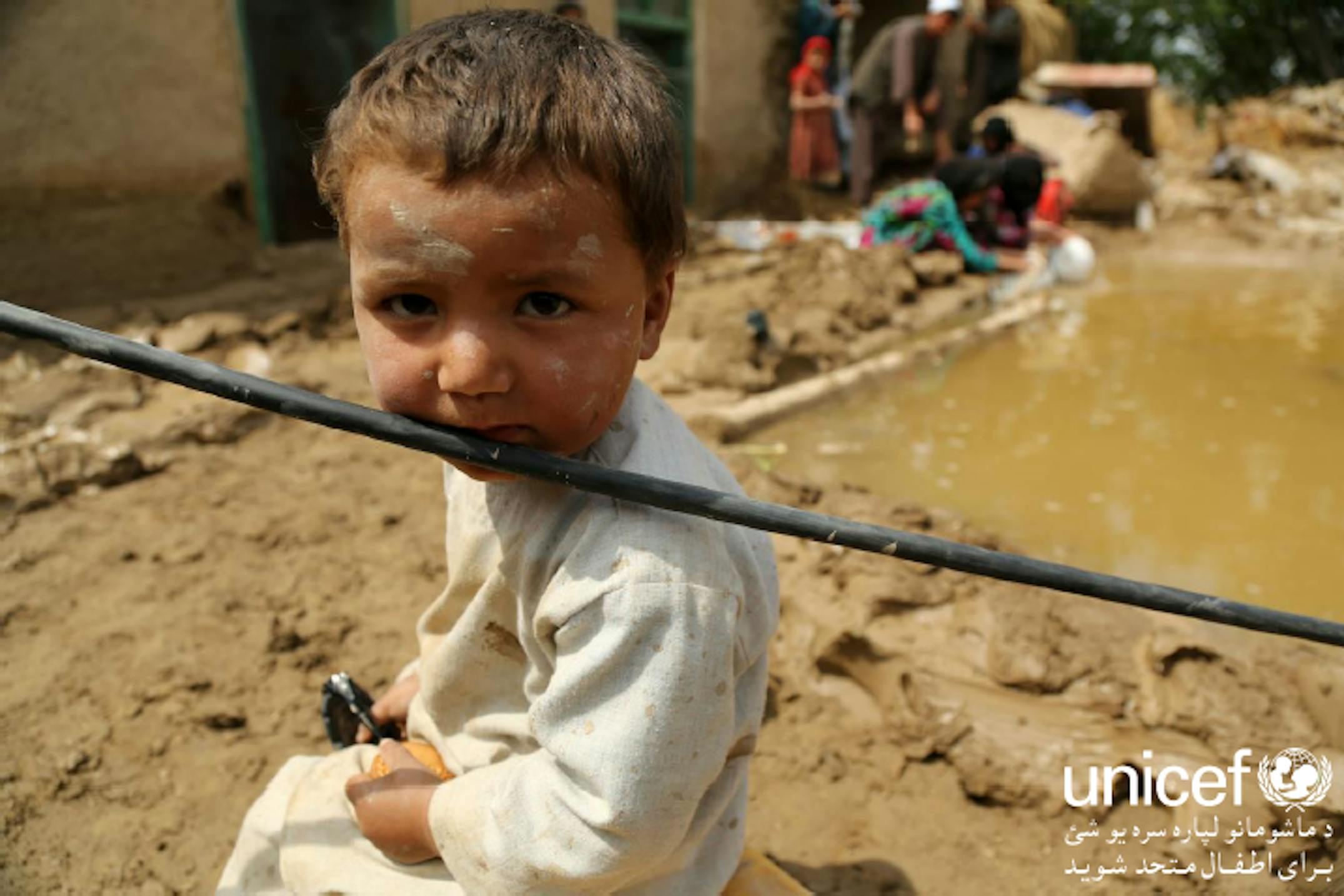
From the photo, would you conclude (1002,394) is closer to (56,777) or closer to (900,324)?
(900,324)

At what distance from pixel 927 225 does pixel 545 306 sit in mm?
6540

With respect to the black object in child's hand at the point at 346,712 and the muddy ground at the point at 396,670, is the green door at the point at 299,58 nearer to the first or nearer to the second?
the muddy ground at the point at 396,670

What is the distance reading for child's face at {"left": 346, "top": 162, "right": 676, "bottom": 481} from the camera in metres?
0.99

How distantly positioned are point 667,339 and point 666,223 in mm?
3583

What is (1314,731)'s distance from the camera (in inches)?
80.3

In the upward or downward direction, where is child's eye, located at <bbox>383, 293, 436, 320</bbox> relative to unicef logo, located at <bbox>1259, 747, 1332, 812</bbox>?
upward

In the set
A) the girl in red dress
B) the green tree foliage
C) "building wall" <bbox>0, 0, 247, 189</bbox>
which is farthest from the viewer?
the green tree foliage

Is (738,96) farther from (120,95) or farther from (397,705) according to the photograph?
(397,705)

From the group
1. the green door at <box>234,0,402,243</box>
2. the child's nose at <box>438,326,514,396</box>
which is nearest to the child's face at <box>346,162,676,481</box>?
the child's nose at <box>438,326,514,396</box>

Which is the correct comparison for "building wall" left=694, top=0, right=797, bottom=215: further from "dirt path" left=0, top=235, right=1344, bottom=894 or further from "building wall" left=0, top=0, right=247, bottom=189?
→ "dirt path" left=0, top=235, right=1344, bottom=894

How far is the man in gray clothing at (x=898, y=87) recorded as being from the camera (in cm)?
891

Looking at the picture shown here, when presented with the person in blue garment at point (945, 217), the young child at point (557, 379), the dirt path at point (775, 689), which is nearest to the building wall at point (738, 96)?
the person in blue garment at point (945, 217)

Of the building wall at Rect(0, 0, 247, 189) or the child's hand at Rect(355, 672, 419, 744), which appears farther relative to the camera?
the building wall at Rect(0, 0, 247, 189)

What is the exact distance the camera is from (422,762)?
56.6 inches
